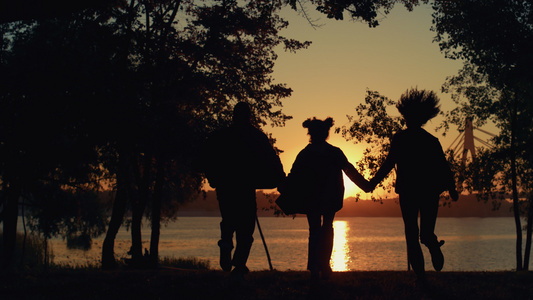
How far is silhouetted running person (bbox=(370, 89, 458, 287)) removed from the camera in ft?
23.2

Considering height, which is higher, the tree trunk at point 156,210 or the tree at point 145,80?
the tree at point 145,80

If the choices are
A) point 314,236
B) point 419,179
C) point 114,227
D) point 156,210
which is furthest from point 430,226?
point 114,227

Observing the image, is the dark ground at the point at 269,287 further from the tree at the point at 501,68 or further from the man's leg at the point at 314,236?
the tree at the point at 501,68

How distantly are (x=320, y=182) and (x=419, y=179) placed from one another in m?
1.30

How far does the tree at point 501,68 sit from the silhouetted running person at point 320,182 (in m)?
11.1

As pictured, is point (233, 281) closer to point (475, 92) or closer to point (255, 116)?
point (255, 116)

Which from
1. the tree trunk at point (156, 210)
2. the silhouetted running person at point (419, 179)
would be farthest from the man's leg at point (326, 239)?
the tree trunk at point (156, 210)

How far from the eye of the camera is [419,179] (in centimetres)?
712

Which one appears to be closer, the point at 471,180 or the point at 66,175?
the point at 66,175

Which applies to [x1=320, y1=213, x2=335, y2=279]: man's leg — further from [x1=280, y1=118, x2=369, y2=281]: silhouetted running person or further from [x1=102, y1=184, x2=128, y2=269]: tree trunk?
[x1=102, y1=184, x2=128, y2=269]: tree trunk

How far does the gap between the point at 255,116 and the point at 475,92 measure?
38.5ft

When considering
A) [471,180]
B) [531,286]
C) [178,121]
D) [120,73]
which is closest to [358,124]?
[471,180]

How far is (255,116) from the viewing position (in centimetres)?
2423

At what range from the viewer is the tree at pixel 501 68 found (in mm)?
19781
